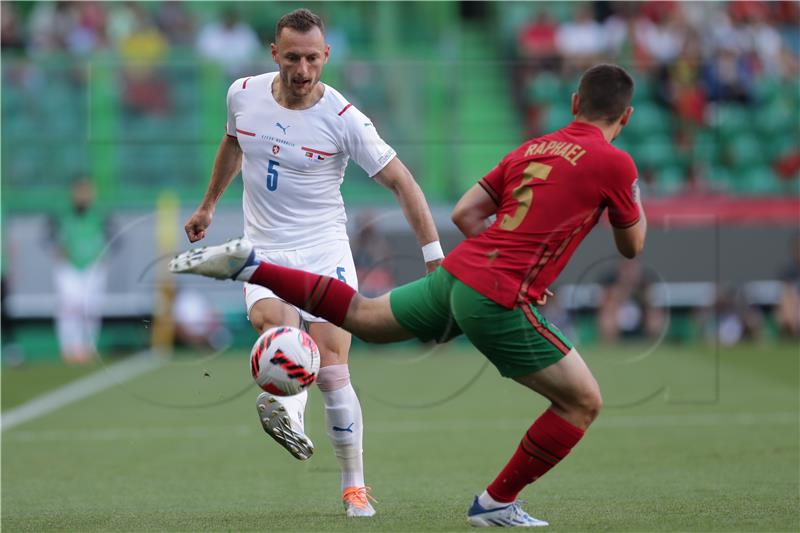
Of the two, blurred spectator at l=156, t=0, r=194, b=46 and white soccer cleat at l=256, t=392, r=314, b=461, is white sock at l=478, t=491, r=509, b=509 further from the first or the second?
blurred spectator at l=156, t=0, r=194, b=46

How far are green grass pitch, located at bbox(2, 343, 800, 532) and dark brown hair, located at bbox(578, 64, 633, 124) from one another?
1950mm

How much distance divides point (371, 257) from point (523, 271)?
1083 cm

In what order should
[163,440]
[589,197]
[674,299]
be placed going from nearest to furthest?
[589,197]
[163,440]
[674,299]

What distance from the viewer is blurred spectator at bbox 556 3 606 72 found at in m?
20.5

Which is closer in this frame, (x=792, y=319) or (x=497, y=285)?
(x=497, y=285)

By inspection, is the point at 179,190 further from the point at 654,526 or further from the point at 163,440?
the point at 654,526

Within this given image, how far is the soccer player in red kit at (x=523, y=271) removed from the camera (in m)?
5.69

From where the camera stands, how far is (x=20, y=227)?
18516 mm

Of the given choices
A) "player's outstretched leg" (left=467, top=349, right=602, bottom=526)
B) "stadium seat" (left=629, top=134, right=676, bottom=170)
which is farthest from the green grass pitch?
"stadium seat" (left=629, top=134, right=676, bottom=170)

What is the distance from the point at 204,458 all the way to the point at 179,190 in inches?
376

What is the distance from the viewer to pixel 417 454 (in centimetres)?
960

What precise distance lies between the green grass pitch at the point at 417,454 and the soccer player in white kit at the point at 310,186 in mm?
633

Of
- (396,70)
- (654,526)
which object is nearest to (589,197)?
(654,526)

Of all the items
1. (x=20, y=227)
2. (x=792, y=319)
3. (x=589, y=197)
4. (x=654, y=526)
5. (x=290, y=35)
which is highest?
(x=290, y=35)
